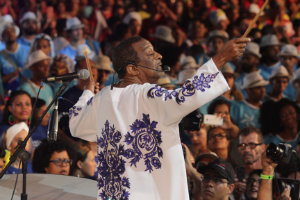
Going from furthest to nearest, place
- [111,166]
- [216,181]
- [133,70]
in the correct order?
[216,181] → [133,70] → [111,166]

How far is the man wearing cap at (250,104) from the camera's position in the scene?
7.32 meters

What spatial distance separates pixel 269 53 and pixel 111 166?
663 cm

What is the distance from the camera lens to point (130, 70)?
3.21m

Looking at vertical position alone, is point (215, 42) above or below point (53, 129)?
above

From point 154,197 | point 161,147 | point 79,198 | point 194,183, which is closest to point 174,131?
point 161,147

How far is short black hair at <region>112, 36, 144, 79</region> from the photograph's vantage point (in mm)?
3223

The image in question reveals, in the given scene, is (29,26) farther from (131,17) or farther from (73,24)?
(131,17)

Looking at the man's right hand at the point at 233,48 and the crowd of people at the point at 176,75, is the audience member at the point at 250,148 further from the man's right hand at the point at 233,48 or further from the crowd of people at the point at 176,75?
the man's right hand at the point at 233,48

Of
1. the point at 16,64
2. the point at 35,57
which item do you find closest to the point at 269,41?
the point at 35,57

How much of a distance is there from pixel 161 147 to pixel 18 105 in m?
3.48

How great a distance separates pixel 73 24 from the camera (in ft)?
29.6

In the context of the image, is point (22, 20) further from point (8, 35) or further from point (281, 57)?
point (281, 57)

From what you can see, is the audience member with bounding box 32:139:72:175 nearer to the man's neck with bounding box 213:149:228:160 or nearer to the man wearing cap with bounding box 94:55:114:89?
the man's neck with bounding box 213:149:228:160

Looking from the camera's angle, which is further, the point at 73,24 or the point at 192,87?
the point at 73,24
